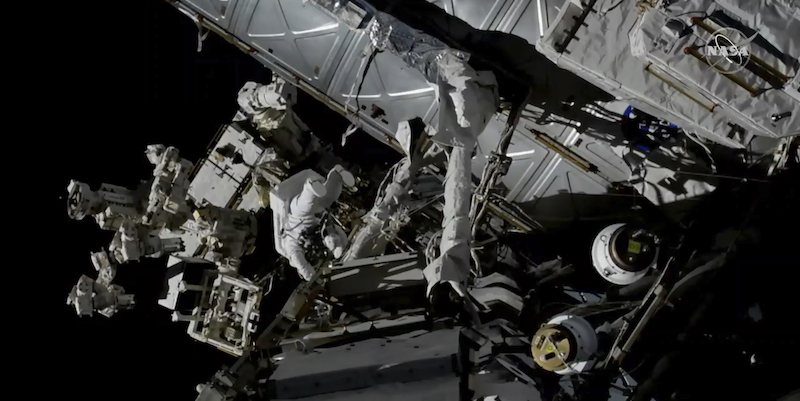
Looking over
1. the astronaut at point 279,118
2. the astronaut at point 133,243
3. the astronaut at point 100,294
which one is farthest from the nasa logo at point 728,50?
the astronaut at point 100,294

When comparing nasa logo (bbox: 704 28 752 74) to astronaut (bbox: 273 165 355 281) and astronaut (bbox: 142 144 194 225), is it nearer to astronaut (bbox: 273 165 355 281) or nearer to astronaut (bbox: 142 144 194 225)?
astronaut (bbox: 273 165 355 281)

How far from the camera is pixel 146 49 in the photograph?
9898 mm

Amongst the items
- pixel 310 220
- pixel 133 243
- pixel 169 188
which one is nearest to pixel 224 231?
pixel 169 188

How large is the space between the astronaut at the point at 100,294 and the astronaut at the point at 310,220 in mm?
2268

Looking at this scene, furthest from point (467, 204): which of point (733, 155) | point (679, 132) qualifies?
point (733, 155)

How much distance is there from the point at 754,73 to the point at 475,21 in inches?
114

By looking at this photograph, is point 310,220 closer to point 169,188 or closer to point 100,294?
point 169,188

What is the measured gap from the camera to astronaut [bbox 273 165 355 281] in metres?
6.96

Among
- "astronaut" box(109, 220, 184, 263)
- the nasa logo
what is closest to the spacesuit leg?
"astronaut" box(109, 220, 184, 263)

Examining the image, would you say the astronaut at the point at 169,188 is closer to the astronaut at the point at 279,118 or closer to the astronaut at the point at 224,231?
the astronaut at the point at 224,231

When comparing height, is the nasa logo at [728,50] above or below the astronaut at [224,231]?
above

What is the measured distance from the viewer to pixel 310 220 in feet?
23.9

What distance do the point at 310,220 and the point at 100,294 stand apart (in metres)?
2.99

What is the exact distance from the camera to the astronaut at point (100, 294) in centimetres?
759
